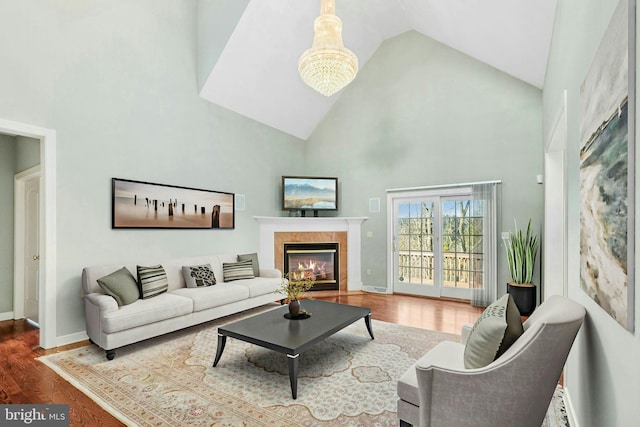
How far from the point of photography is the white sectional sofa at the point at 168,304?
329 cm

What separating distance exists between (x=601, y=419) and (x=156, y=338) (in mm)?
3959

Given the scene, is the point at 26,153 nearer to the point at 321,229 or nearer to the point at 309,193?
the point at 309,193

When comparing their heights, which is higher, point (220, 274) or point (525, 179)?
point (525, 179)

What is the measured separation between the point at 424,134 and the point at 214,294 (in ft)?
14.4

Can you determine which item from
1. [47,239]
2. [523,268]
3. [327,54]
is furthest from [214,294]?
[523,268]

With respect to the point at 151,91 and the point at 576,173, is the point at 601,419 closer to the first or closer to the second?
A: the point at 576,173

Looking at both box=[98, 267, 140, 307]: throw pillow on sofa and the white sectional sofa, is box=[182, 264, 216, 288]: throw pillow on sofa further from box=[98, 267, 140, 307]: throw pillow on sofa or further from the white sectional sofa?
box=[98, 267, 140, 307]: throw pillow on sofa

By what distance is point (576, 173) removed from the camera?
2.01 meters

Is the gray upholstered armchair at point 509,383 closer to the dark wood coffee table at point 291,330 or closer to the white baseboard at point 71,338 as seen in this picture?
the dark wood coffee table at point 291,330

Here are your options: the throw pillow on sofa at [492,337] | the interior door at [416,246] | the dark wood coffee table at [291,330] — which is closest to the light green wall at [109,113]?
the dark wood coffee table at [291,330]

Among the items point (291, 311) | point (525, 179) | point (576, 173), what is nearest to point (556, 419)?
point (576, 173)

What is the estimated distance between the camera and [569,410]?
2279 millimetres

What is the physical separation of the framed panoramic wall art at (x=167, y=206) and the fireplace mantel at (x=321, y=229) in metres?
0.79

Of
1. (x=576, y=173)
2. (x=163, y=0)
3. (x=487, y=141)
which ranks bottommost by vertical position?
(x=576, y=173)
